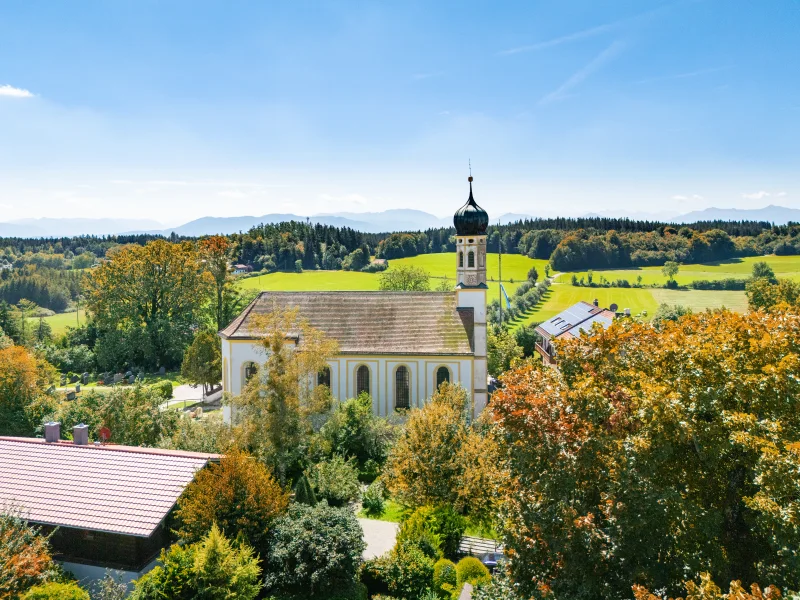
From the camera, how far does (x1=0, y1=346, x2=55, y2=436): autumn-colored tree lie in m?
32.8

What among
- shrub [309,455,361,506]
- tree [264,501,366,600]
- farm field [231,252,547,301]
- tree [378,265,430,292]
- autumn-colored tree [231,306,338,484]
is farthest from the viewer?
farm field [231,252,547,301]

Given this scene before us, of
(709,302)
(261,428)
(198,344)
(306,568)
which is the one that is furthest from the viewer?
(709,302)

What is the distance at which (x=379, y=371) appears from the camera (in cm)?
3619

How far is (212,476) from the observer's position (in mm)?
19281

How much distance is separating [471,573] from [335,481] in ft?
30.1

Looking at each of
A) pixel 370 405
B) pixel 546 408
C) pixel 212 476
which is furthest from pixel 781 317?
pixel 370 405

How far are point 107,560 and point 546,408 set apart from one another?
52.1 ft

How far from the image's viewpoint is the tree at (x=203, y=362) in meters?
47.2

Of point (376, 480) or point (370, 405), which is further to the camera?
point (370, 405)

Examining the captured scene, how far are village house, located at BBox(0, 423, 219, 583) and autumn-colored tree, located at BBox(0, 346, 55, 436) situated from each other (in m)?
12.3

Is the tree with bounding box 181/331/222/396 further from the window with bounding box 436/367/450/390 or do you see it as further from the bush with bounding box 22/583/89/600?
the bush with bounding box 22/583/89/600

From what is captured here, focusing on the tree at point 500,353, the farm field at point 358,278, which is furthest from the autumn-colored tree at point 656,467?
the farm field at point 358,278

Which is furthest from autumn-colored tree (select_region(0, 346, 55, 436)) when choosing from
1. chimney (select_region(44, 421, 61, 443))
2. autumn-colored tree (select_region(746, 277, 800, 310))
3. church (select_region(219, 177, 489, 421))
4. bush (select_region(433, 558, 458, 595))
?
autumn-colored tree (select_region(746, 277, 800, 310))

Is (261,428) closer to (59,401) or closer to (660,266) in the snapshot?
(59,401)
